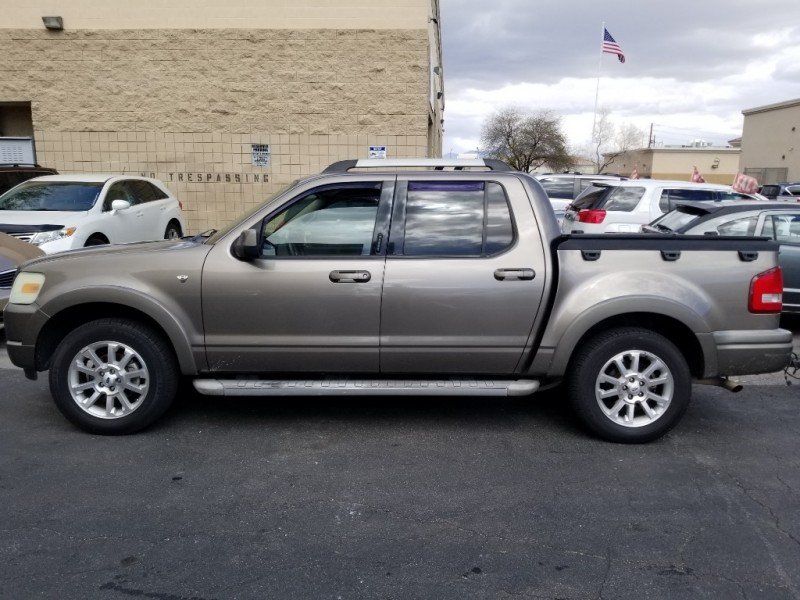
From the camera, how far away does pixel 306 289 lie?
14.9 feet

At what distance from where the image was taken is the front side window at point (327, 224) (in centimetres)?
466

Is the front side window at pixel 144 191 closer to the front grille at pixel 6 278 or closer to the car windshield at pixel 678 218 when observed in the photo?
the front grille at pixel 6 278

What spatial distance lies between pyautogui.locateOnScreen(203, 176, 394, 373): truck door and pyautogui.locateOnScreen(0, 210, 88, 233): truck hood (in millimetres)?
5430

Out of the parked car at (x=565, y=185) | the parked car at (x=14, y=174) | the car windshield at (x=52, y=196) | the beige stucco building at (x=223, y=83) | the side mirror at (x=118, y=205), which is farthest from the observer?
the parked car at (x=565, y=185)

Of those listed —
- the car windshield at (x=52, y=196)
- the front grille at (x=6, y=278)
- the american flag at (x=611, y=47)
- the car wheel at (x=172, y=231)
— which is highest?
the american flag at (x=611, y=47)

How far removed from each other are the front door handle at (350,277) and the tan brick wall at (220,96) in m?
10.1

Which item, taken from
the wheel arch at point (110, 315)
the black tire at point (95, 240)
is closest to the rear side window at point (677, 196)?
the black tire at point (95, 240)

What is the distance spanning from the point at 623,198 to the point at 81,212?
8381 millimetres

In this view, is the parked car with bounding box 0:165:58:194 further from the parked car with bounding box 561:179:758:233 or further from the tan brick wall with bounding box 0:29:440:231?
the parked car with bounding box 561:179:758:233

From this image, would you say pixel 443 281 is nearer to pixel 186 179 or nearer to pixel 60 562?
pixel 60 562

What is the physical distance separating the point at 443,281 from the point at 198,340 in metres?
1.74

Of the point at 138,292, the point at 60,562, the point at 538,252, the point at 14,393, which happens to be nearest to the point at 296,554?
the point at 60,562

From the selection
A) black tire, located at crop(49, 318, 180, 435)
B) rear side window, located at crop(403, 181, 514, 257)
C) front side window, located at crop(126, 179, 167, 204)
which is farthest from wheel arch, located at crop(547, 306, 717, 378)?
front side window, located at crop(126, 179, 167, 204)

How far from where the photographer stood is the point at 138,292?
179 inches
